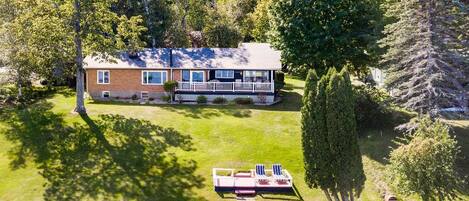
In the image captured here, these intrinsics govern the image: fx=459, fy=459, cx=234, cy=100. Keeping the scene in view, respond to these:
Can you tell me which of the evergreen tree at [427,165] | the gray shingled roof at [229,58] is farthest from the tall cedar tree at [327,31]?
the evergreen tree at [427,165]

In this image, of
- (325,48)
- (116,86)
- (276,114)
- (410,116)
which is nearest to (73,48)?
(116,86)

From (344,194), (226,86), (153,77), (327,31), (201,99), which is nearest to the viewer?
(344,194)

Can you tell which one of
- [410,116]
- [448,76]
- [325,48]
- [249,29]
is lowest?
[410,116]

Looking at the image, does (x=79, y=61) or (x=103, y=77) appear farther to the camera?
(x=103, y=77)

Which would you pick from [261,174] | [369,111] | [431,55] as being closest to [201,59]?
[369,111]

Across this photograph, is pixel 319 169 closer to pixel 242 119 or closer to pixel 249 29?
pixel 242 119

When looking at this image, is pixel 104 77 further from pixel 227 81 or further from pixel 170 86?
pixel 227 81

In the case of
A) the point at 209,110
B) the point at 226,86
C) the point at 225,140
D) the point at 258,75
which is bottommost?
the point at 225,140
